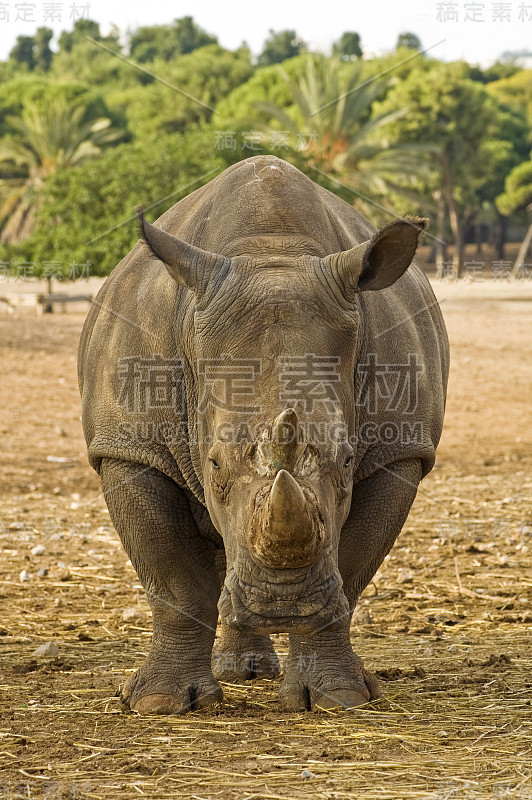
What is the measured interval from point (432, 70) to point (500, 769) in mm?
44174

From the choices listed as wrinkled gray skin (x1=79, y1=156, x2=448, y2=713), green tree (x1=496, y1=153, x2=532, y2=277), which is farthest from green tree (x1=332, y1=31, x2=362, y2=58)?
wrinkled gray skin (x1=79, y1=156, x2=448, y2=713)

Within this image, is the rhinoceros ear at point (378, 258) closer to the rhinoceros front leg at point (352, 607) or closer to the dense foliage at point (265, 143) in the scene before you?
the rhinoceros front leg at point (352, 607)

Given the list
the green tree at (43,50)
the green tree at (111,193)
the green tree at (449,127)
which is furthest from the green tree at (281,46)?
the green tree at (111,193)

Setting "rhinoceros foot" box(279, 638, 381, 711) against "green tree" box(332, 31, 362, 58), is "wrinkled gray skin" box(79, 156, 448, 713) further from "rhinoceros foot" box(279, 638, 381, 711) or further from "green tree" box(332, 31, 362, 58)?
"green tree" box(332, 31, 362, 58)

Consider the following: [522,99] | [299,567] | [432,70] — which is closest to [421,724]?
[299,567]

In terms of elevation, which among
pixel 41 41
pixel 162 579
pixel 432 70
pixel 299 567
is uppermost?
pixel 41 41

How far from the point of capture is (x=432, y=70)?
46125 millimetres

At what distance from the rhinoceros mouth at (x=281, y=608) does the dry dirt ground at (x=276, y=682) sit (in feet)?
1.63

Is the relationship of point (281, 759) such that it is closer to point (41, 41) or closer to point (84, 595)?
point (84, 595)

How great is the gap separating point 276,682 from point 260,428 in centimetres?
223

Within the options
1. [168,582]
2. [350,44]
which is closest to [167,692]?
[168,582]

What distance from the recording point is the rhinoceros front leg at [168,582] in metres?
5.27

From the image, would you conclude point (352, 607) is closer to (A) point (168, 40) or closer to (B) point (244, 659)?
(B) point (244, 659)

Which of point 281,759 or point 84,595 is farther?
point 84,595
